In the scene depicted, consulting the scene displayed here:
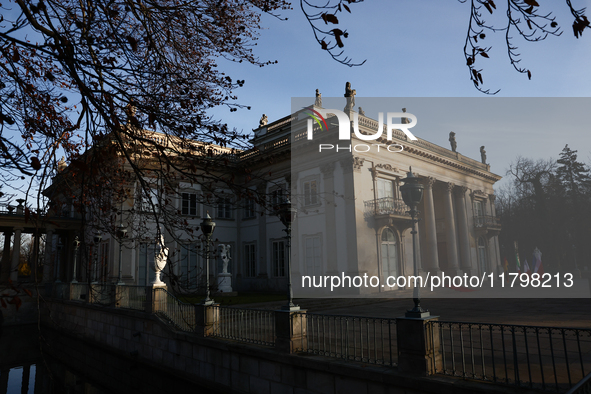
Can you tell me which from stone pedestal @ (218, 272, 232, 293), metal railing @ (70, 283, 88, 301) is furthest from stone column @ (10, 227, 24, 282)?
stone pedestal @ (218, 272, 232, 293)

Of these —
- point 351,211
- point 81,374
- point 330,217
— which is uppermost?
point 351,211

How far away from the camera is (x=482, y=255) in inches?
1409

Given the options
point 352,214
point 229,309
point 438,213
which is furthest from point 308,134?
A: point 229,309

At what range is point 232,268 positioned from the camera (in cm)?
3038

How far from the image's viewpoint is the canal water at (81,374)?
11.9 metres

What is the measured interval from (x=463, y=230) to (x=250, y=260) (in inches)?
648

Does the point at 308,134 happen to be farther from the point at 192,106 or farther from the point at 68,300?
the point at 192,106

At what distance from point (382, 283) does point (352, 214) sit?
4335mm

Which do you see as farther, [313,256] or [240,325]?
[313,256]

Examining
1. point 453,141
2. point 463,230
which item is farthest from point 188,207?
point 453,141

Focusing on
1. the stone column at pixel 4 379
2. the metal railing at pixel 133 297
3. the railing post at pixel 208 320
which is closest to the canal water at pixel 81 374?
the stone column at pixel 4 379

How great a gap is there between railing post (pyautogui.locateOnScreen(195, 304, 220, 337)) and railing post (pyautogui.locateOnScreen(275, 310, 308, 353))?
104 inches

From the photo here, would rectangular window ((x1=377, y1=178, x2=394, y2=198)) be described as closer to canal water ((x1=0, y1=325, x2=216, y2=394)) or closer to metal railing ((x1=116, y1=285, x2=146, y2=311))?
metal railing ((x1=116, y1=285, x2=146, y2=311))

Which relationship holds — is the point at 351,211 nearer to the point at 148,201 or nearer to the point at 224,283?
the point at 224,283
